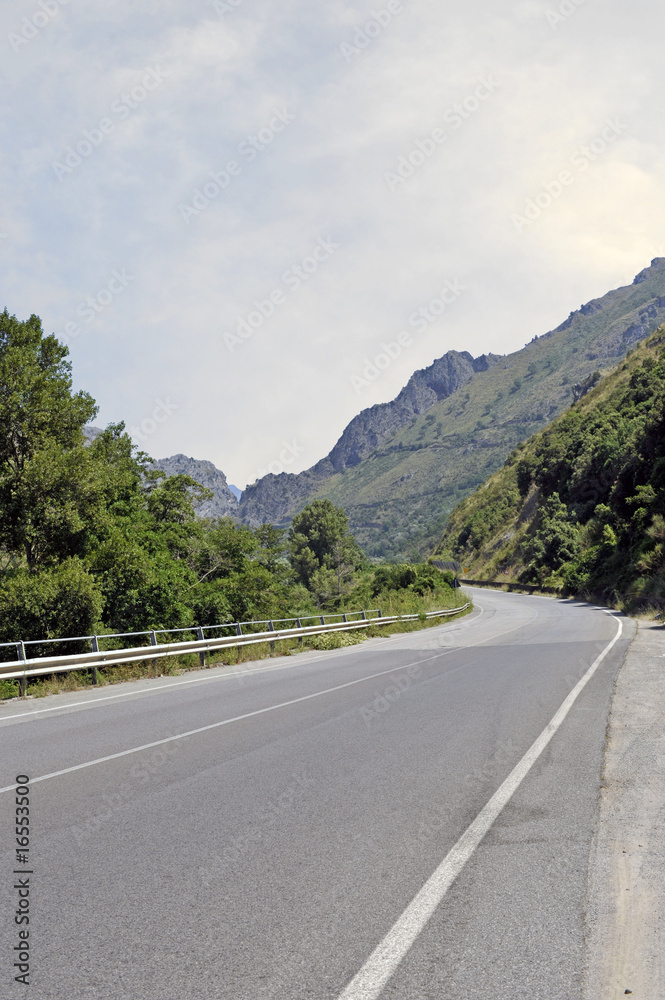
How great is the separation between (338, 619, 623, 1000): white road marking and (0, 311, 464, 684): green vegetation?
1063cm

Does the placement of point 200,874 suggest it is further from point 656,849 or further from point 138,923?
point 656,849

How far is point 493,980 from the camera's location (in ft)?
9.29

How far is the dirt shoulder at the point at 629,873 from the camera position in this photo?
2.88 meters

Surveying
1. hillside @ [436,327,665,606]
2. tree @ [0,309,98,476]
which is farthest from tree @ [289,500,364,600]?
tree @ [0,309,98,476]

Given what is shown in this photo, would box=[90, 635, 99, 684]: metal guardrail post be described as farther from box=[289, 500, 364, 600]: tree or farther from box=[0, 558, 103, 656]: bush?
box=[289, 500, 364, 600]: tree

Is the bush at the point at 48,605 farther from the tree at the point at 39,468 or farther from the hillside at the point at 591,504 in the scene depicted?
the hillside at the point at 591,504

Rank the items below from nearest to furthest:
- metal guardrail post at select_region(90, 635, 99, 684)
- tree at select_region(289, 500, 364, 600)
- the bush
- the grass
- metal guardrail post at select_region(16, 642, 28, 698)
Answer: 1. metal guardrail post at select_region(16, 642, 28, 698)
2. the grass
3. metal guardrail post at select_region(90, 635, 99, 684)
4. the bush
5. tree at select_region(289, 500, 364, 600)

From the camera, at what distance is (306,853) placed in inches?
167

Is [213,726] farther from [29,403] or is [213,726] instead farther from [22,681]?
[29,403]

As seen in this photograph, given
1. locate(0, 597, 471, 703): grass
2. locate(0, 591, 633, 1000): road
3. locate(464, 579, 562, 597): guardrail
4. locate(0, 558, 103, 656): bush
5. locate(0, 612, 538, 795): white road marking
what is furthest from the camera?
locate(464, 579, 562, 597): guardrail

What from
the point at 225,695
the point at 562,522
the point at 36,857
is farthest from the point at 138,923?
the point at 562,522

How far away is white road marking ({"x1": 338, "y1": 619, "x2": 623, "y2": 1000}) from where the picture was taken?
2809mm

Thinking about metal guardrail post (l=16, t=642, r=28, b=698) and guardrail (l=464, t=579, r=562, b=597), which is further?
guardrail (l=464, t=579, r=562, b=597)

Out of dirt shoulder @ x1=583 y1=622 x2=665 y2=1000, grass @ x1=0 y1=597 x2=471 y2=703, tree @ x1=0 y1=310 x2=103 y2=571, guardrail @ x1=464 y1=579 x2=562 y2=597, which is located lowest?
guardrail @ x1=464 y1=579 x2=562 y2=597
